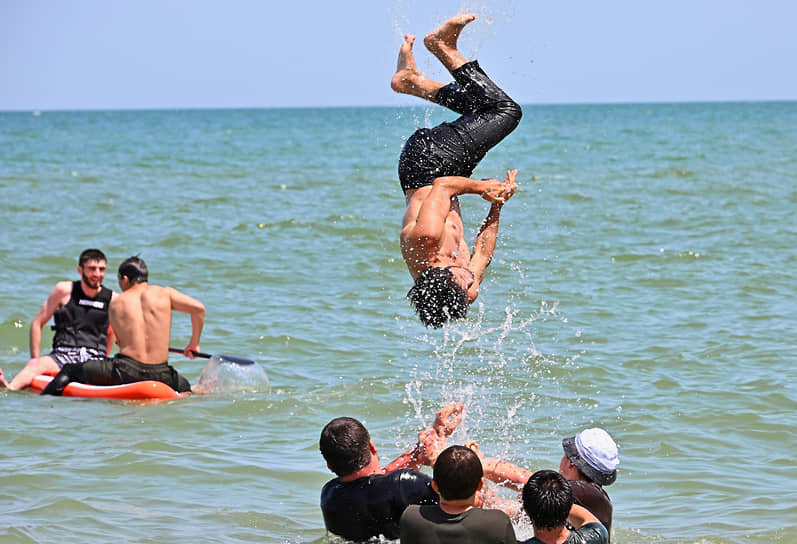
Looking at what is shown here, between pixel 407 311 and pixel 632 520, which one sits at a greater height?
pixel 407 311

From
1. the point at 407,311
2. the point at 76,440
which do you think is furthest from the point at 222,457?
the point at 407,311

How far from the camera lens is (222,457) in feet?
29.2

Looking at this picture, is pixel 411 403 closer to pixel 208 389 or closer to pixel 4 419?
pixel 208 389

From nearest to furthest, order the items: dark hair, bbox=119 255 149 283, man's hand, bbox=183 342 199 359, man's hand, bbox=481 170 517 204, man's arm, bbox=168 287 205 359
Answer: man's hand, bbox=481 170 517 204 → dark hair, bbox=119 255 149 283 → man's arm, bbox=168 287 205 359 → man's hand, bbox=183 342 199 359

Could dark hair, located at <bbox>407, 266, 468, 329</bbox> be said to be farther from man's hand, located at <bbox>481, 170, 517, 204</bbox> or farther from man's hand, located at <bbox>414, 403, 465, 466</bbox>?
man's hand, located at <bbox>414, 403, 465, 466</bbox>

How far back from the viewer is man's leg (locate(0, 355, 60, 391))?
1083cm

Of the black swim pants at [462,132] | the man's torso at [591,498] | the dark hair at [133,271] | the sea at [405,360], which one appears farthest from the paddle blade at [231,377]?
the man's torso at [591,498]

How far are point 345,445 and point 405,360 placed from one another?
6.51 meters

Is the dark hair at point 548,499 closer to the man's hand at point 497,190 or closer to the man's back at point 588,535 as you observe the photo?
the man's back at point 588,535

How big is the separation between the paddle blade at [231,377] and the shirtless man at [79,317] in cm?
123

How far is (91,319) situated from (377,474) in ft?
20.6

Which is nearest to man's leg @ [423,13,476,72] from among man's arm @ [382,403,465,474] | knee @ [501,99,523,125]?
knee @ [501,99,523,125]

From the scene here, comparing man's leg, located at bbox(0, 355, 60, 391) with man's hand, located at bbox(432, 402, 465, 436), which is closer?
man's hand, located at bbox(432, 402, 465, 436)

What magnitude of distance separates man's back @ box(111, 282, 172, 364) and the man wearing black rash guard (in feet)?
17.2
